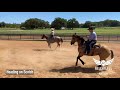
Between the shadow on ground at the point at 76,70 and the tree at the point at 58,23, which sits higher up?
the tree at the point at 58,23

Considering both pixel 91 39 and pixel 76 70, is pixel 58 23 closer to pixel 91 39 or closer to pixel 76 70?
pixel 91 39

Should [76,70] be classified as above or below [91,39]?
below

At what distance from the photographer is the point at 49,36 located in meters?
11.9

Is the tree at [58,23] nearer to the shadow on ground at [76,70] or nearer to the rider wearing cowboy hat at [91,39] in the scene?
the rider wearing cowboy hat at [91,39]

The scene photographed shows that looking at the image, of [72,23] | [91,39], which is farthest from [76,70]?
[72,23]

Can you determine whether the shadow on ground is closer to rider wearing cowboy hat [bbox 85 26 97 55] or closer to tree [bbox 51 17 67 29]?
rider wearing cowboy hat [bbox 85 26 97 55]

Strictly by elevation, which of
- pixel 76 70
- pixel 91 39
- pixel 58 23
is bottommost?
pixel 76 70

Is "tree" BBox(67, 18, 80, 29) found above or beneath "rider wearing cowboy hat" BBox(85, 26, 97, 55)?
above

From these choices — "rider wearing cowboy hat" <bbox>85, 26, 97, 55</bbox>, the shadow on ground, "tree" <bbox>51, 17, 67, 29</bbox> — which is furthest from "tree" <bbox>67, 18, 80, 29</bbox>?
the shadow on ground

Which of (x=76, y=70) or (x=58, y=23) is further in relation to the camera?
(x=58, y=23)

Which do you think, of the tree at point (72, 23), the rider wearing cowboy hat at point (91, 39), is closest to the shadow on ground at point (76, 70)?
the rider wearing cowboy hat at point (91, 39)
